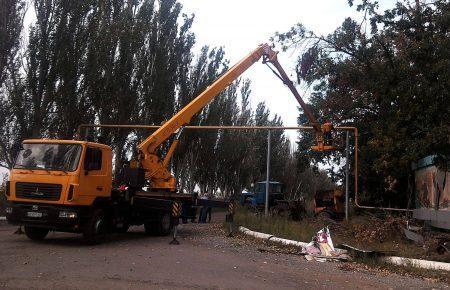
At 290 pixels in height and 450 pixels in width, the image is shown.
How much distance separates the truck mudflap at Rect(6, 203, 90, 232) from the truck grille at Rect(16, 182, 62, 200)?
21cm

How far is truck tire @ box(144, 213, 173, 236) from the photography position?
54.2 feet

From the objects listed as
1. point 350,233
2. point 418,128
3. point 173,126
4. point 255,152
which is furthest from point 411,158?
point 255,152

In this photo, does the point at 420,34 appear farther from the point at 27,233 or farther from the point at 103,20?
the point at 27,233

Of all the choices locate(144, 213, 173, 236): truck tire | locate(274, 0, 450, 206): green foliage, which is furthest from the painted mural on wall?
locate(144, 213, 173, 236): truck tire

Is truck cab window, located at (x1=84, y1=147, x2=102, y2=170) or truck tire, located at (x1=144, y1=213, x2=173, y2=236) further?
truck tire, located at (x1=144, y1=213, x2=173, y2=236)

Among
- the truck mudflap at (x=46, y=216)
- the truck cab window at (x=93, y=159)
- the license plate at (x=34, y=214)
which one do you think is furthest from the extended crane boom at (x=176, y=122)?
the license plate at (x=34, y=214)

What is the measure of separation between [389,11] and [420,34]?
9.68 ft

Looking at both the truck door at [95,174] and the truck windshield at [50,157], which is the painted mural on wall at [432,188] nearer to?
the truck door at [95,174]

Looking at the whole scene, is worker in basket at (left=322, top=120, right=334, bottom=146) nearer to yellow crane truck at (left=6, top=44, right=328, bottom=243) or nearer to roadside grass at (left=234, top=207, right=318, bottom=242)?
roadside grass at (left=234, top=207, right=318, bottom=242)

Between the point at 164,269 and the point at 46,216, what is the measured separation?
4196 mm

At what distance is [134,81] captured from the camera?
25.2m

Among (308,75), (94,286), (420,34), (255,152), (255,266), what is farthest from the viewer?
(255,152)

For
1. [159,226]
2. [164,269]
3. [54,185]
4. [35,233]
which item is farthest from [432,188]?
[35,233]

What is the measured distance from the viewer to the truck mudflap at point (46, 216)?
12242mm
